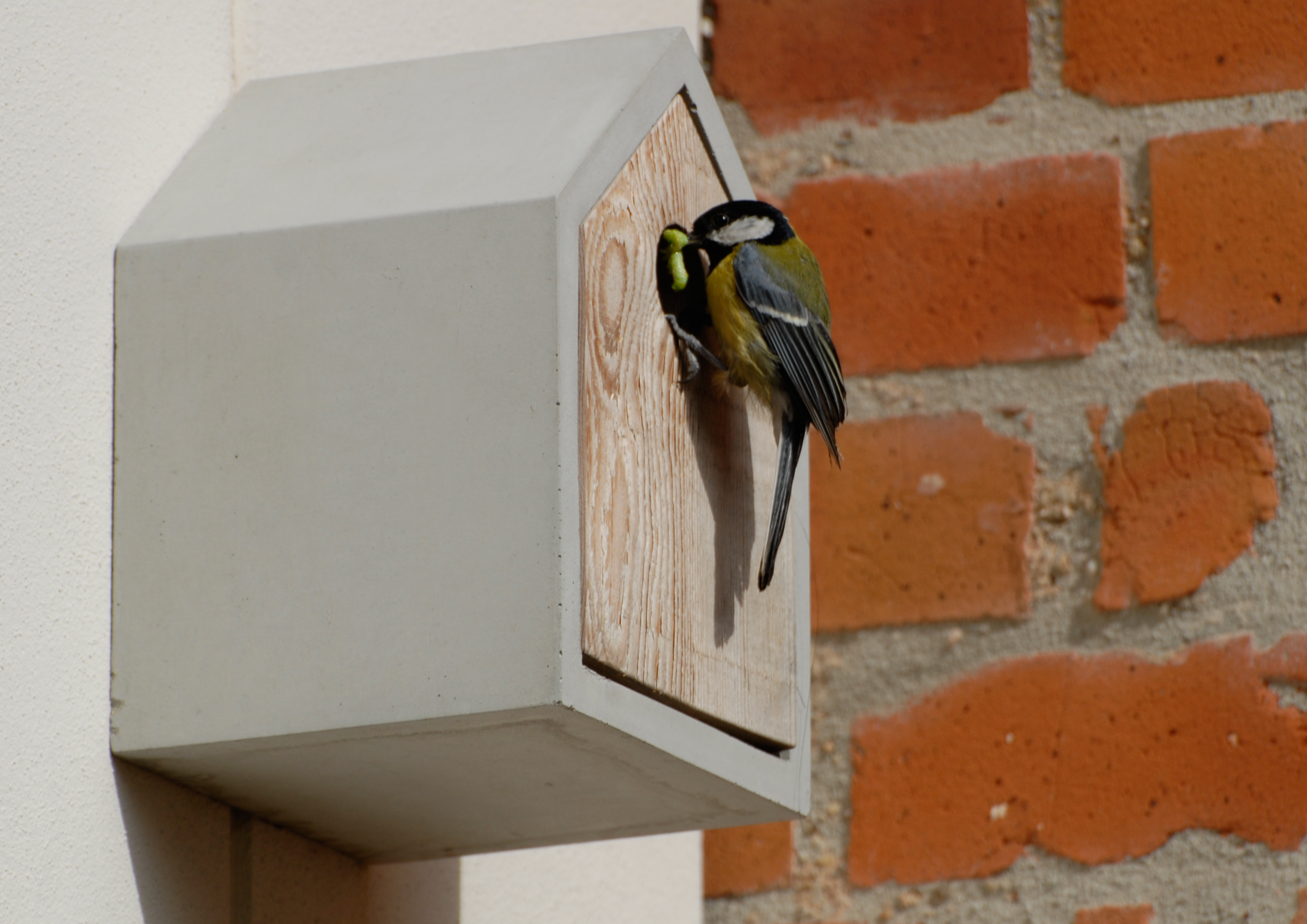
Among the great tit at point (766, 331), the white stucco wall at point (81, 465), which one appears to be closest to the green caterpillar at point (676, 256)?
the great tit at point (766, 331)

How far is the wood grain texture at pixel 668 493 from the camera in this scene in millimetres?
924

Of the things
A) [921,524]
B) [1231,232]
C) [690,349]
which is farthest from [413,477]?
[1231,232]

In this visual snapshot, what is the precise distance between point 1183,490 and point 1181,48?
0.45 metres

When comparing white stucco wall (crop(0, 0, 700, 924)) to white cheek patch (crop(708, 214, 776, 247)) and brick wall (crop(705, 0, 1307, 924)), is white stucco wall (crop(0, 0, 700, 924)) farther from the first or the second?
brick wall (crop(705, 0, 1307, 924))

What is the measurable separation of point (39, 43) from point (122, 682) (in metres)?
0.35

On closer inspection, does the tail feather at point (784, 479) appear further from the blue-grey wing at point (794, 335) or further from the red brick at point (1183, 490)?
the red brick at point (1183, 490)

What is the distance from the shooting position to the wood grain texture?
36.4 inches

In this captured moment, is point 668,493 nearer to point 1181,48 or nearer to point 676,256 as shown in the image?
point 676,256

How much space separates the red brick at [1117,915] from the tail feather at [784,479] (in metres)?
0.59

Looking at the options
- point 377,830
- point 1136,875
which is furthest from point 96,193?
point 1136,875

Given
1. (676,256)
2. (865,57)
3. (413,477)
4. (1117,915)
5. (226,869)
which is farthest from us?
(865,57)

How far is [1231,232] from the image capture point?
1620 mm

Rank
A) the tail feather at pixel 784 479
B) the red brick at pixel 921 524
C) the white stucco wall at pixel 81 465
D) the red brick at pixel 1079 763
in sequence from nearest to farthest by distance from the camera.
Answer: the white stucco wall at pixel 81 465 → the tail feather at pixel 784 479 → the red brick at pixel 1079 763 → the red brick at pixel 921 524

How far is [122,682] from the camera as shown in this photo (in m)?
0.90
